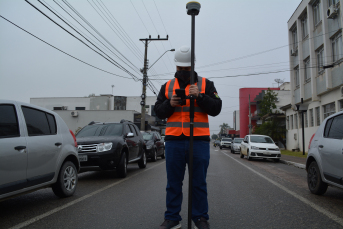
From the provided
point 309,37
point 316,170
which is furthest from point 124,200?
point 309,37

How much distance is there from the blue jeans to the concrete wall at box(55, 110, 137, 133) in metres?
40.2

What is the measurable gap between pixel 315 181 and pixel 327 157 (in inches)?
32.6

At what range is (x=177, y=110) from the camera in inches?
139

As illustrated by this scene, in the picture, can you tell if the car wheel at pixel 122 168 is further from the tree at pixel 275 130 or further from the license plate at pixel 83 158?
the tree at pixel 275 130

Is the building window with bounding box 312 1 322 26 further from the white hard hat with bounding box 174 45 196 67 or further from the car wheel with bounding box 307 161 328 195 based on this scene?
the white hard hat with bounding box 174 45 196 67

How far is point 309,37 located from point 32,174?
78.5 ft

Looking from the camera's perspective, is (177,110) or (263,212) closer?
(177,110)

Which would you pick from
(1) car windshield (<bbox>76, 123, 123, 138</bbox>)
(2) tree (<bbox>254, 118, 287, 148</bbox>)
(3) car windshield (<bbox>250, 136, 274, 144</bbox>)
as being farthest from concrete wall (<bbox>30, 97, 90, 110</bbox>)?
(1) car windshield (<bbox>76, 123, 123, 138</bbox>)

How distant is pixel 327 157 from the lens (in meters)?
5.71

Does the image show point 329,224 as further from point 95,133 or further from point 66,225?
point 95,133

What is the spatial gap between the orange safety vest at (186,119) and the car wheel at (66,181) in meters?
3.02

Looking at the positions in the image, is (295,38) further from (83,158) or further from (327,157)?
(83,158)

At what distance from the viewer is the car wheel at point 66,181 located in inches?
221

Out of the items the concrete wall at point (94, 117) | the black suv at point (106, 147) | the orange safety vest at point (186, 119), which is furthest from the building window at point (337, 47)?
the concrete wall at point (94, 117)
